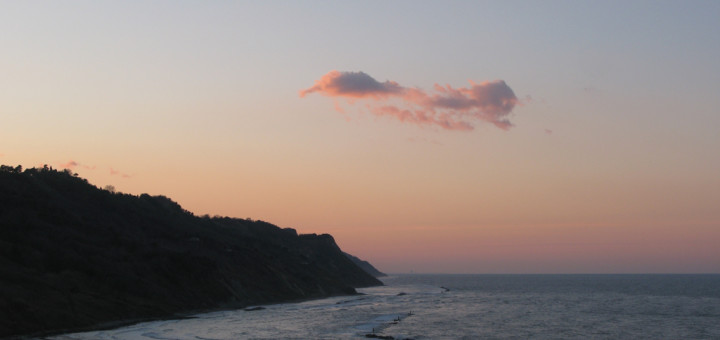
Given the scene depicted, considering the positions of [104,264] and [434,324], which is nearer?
[434,324]

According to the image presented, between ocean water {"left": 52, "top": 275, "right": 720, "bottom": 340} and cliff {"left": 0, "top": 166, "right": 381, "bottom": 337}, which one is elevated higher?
cliff {"left": 0, "top": 166, "right": 381, "bottom": 337}

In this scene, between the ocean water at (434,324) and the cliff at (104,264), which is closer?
the ocean water at (434,324)

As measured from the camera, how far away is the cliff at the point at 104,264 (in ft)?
231

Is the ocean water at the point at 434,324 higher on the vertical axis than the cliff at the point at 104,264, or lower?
lower

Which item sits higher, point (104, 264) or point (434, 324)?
point (104, 264)

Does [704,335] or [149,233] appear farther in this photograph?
[149,233]

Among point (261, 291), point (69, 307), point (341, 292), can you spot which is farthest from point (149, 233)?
point (69, 307)

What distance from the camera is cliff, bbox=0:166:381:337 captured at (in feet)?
231

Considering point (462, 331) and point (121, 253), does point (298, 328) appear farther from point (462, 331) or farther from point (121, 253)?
point (121, 253)

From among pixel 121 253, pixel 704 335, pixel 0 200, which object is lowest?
pixel 704 335

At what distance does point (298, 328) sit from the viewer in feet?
237

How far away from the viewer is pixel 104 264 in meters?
91.8

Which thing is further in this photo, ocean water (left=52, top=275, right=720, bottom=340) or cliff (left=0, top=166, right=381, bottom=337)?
cliff (left=0, top=166, right=381, bottom=337)

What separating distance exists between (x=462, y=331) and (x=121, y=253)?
56635 millimetres
